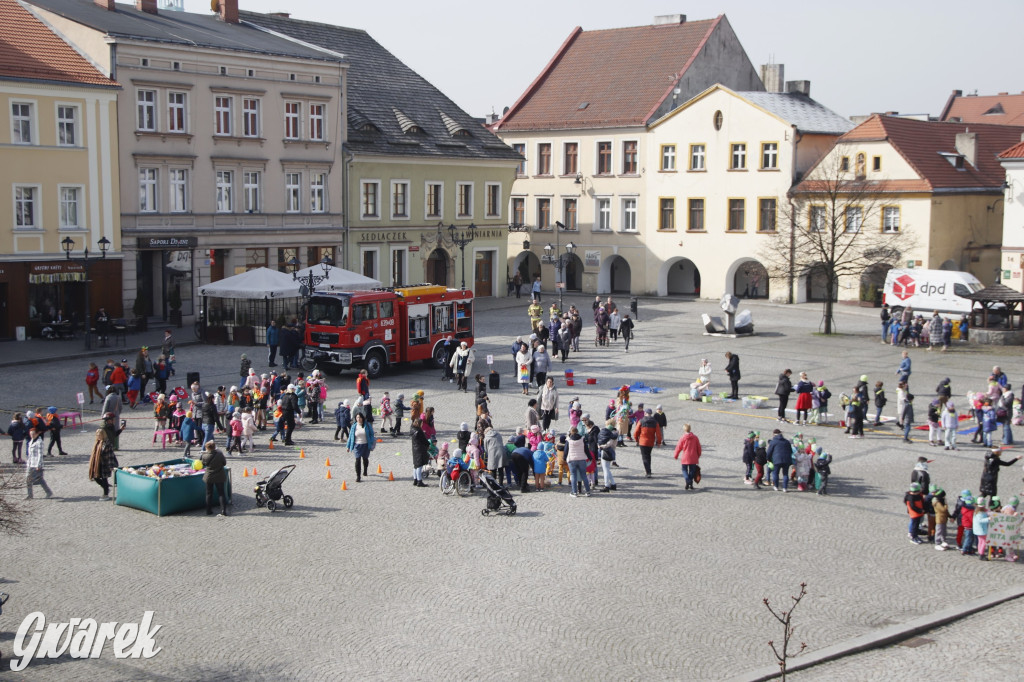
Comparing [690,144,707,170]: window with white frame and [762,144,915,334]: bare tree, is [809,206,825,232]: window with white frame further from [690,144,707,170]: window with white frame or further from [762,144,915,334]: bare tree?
[690,144,707,170]: window with white frame

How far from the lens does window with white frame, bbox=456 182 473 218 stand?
190 feet

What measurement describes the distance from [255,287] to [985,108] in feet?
220

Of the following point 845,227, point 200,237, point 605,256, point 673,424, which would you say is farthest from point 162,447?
point 605,256

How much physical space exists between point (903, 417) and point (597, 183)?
128 ft

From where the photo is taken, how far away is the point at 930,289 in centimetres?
4581

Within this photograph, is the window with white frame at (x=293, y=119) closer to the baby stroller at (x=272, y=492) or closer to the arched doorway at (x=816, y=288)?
the arched doorway at (x=816, y=288)

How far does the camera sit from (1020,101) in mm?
86125

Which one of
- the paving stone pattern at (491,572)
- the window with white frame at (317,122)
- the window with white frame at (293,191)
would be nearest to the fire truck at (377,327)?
the paving stone pattern at (491,572)

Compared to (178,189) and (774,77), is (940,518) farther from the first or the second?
(774,77)

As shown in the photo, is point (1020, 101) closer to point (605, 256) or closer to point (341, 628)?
point (605, 256)

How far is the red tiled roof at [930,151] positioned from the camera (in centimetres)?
5234

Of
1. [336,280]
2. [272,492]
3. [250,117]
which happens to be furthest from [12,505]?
[250,117]

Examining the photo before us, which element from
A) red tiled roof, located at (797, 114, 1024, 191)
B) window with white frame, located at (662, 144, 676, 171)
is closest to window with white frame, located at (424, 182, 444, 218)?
window with white frame, located at (662, 144, 676, 171)

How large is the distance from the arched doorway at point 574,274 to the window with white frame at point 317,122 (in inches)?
796
